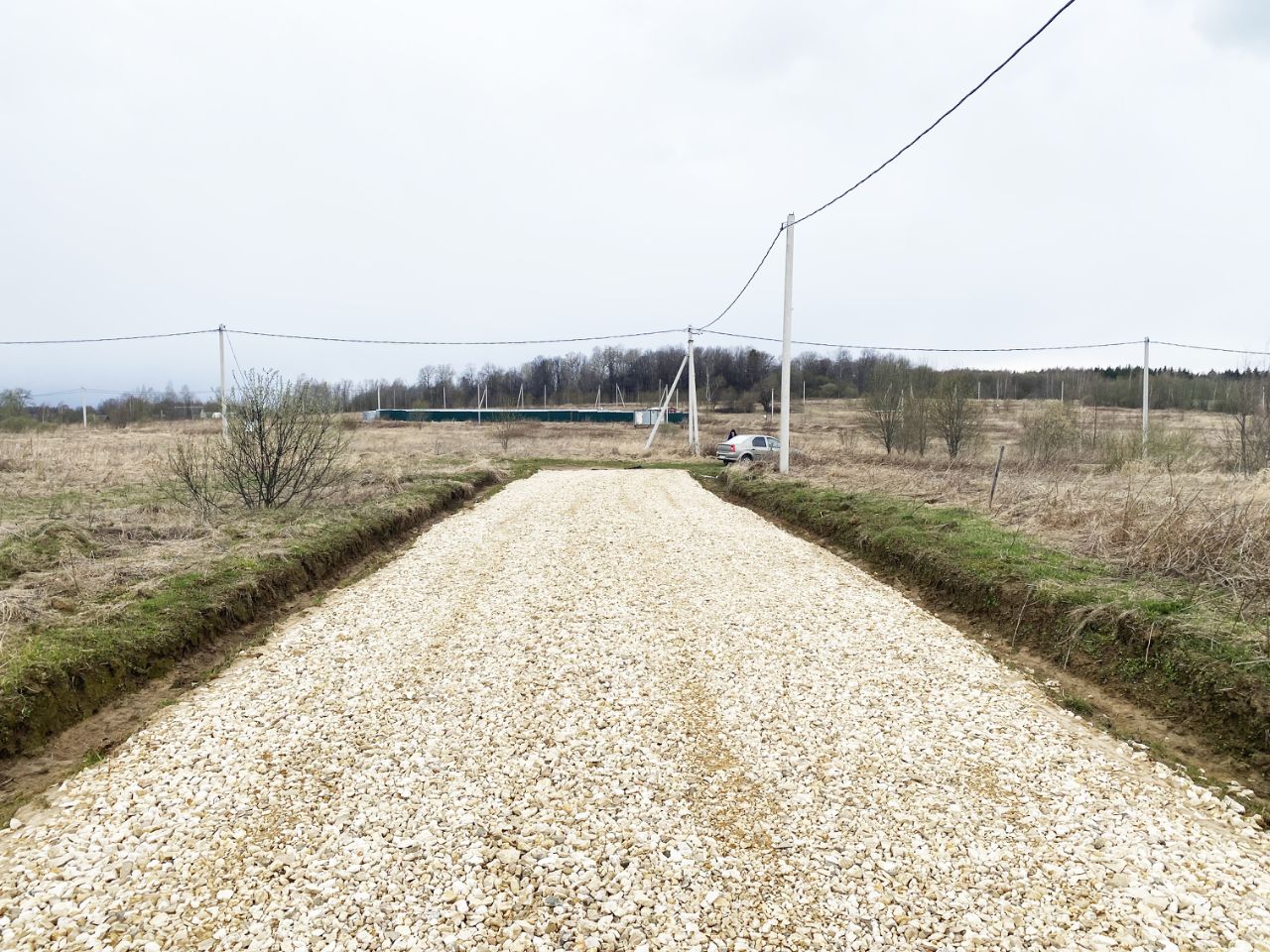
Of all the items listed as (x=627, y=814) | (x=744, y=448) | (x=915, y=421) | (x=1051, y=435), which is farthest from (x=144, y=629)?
(x=915, y=421)

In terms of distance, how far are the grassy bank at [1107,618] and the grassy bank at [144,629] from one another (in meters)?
8.33

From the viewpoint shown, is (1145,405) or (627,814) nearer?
(627,814)

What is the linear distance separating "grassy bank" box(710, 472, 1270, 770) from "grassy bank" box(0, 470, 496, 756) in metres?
8.33

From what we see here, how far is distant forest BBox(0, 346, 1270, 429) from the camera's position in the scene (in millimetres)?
58500

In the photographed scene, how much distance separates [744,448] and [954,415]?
9.83 meters

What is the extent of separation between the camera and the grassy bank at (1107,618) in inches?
208

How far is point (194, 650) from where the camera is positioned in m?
7.12

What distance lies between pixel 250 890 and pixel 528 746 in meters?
1.86

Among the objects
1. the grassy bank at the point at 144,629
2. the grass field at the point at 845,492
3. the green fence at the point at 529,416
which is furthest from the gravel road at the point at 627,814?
the green fence at the point at 529,416

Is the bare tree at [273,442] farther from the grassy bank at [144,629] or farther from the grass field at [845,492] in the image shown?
the grassy bank at [144,629]

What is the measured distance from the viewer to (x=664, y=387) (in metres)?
105

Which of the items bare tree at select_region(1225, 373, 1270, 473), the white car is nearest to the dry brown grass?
bare tree at select_region(1225, 373, 1270, 473)

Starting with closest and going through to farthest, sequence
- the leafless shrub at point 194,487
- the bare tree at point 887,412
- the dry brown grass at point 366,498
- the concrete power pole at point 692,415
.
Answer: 1. the dry brown grass at point 366,498
2. the leafless shrub at point 194,487
3. the bare tree at point 887,412
4. the concrete power pole at point 692,415

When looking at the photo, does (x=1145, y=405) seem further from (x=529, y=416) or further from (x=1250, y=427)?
(x=529, y=416)
